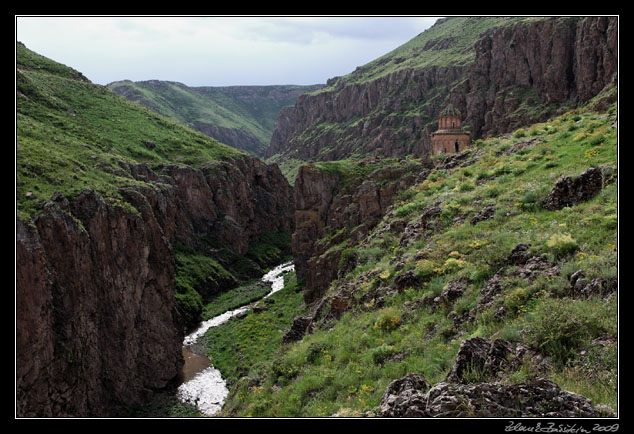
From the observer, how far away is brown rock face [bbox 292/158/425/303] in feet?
153

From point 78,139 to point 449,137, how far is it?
68.5 metres

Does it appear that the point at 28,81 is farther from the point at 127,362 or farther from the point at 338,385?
the point at 338,385

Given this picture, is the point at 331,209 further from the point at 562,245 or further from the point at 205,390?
the point at 562,245

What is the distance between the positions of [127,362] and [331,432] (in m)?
45.6

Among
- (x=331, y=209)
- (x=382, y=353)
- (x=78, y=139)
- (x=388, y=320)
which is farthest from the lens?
(x=78, y=139)

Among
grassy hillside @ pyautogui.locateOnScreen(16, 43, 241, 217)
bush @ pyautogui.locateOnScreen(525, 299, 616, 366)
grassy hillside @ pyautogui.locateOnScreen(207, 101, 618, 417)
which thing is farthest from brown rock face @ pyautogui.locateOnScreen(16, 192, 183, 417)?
bush @ pyautogui.locateOnScreen(525, 299, 616, 366)

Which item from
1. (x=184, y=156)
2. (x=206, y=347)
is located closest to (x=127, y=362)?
(x=206, y=347)

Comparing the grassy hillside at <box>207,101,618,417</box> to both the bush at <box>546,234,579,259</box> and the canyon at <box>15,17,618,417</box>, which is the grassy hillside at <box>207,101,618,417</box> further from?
the canyon at <box>15,17,618,417</box>

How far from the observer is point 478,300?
13344 mm

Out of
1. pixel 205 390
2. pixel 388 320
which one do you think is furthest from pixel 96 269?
pixel 388 320

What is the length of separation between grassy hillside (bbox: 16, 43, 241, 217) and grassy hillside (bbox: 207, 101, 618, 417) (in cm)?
3439

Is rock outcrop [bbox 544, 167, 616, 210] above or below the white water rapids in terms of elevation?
above

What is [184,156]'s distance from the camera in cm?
11788

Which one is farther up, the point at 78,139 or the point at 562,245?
the point at 78,139
